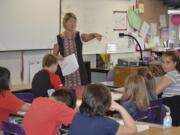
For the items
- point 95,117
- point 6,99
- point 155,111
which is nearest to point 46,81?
point 6,99

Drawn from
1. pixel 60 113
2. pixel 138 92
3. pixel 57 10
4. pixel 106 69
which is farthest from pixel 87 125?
pixel 106 69

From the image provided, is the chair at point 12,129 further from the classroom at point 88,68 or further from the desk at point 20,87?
the desk at point 20,87

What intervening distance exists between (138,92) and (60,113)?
1.19 metres

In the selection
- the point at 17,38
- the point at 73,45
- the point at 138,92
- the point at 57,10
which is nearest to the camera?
the point at 138,92

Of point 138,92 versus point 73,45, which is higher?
point 73,45

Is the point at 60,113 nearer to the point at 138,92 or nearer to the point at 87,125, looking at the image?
the point at 87,125

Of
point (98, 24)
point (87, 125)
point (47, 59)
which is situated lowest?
point (87, 125)

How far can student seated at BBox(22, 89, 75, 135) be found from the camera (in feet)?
9.11

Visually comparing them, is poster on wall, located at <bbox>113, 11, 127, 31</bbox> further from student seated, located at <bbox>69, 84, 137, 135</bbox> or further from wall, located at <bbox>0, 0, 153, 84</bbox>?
student seated, located at <bbox>69, 84, 137, 135</bbox>

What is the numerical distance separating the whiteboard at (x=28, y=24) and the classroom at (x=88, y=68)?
0.05 feet

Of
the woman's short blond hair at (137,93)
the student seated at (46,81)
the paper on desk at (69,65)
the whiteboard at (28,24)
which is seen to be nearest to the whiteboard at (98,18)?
the whiteboard at (28,24)

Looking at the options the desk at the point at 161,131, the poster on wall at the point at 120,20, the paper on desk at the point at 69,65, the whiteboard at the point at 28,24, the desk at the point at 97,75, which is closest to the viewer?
the desk at the point at 161,131

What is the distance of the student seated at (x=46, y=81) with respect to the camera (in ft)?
14.6

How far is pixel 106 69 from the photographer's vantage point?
7137mm
